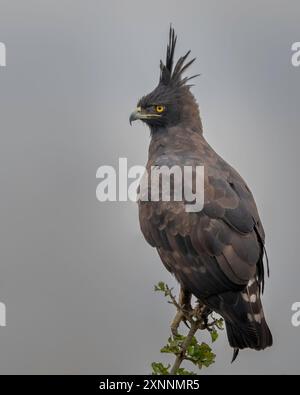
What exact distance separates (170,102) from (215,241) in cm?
A: 240

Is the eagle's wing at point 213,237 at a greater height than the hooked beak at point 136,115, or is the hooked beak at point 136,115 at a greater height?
the hooked beak at point 136,115

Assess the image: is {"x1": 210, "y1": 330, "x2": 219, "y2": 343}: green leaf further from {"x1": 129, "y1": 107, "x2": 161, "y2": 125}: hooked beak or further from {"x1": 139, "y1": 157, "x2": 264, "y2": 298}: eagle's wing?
{"x1": 129, "y1": 107, "x2": 161, "y2": 125}: hooked beak

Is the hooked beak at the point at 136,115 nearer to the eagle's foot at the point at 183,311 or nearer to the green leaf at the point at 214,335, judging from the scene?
the eagle's foot at the point at 183,311

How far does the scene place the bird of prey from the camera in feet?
25.8

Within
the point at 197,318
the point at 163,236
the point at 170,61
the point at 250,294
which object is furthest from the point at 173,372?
the point at 170,61

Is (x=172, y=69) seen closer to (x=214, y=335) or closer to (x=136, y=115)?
(x=136, y=115)

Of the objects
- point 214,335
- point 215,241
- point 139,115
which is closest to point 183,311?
point 214,335

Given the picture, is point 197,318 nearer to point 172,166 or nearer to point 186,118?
point 172,166

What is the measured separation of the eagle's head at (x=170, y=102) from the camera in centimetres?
966

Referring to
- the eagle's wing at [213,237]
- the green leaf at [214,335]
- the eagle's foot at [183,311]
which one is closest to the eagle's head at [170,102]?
the eagle's wing at [213,237]

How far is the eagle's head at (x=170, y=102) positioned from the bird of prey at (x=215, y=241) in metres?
0.35

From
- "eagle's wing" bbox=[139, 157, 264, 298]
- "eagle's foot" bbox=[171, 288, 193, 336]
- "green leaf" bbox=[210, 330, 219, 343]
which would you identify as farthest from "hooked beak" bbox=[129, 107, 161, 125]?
"green leaf" bbox=[210, 330, 219, 343]

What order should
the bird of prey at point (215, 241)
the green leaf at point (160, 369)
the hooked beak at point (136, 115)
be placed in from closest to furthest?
the green leaf at point (160, 369) → the bird of prey at point (215, 241) → the hooked beak at point (136, 115)

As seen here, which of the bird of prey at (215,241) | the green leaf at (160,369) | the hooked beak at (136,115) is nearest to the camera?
the green leaf at (160,369)
